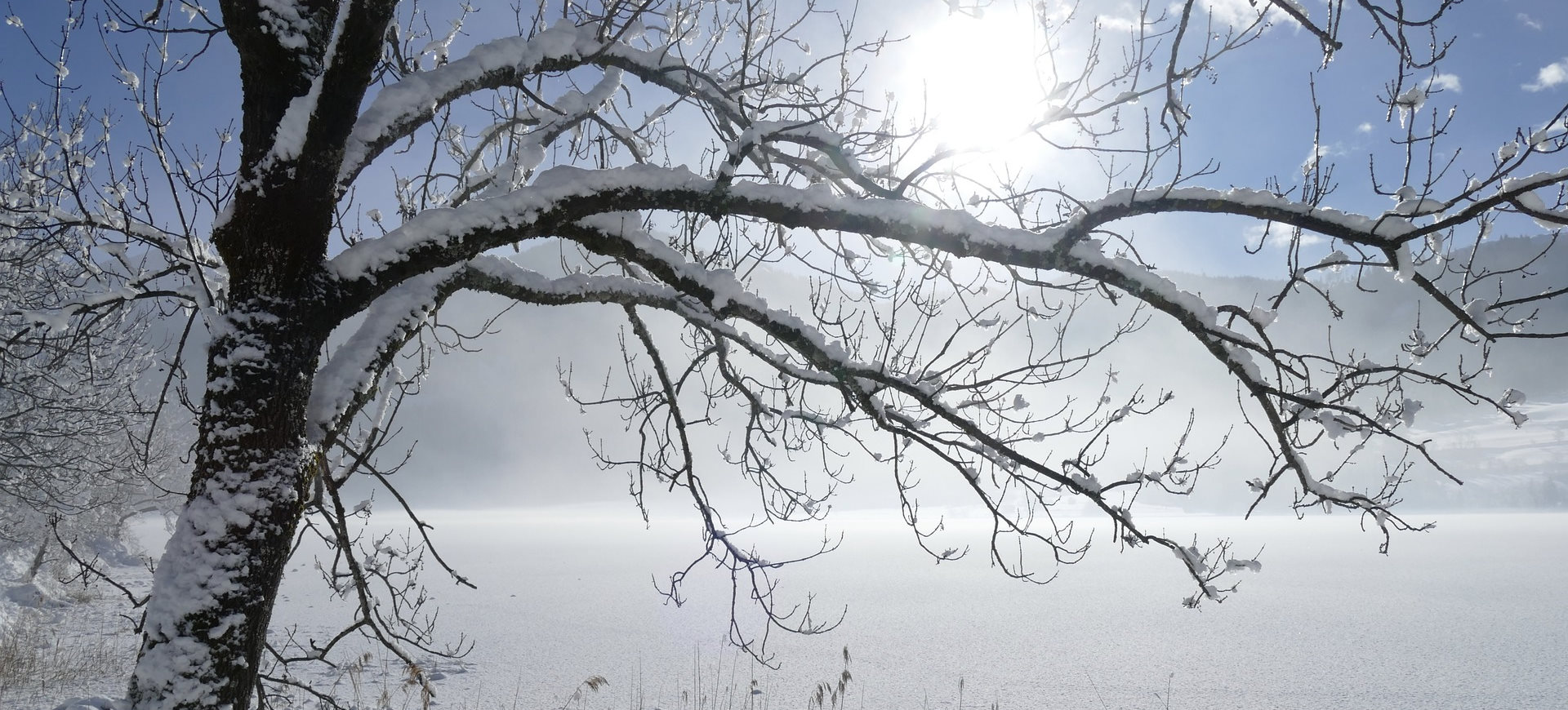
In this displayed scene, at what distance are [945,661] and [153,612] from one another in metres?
9.70

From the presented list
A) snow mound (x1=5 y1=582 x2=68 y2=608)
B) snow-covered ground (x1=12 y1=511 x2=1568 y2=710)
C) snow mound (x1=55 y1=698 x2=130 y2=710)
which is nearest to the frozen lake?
snow-covered ground (x1=12 y1=511 x2=1568 y2=710)

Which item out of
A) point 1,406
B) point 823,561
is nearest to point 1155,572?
point 823,561

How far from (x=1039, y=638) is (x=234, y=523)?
12085 millimetres

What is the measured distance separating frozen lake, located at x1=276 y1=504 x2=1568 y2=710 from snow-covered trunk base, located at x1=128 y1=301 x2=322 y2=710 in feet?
8.21

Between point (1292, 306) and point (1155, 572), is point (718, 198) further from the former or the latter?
point (1292, 306)

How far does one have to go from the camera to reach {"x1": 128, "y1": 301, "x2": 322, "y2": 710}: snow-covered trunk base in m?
1.75

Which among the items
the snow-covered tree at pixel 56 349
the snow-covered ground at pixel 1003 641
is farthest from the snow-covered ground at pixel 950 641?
the snow-covered tree at pixel 56 349

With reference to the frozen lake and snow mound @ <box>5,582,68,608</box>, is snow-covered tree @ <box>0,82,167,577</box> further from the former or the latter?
the frozen lake

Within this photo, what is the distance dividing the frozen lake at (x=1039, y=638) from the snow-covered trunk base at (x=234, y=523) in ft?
8.21

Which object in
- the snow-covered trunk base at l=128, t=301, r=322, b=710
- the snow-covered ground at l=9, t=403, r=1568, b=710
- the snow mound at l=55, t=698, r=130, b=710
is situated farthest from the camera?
the snow-covered ground at l=9, t=403, r=1568, b=710

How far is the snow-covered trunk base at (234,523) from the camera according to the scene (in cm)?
175

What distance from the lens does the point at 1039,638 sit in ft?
38.0

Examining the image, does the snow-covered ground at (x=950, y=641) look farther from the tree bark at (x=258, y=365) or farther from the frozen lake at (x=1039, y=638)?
the tree bark at (x=258, y=365)

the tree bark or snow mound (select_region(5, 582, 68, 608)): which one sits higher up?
the tree bark
